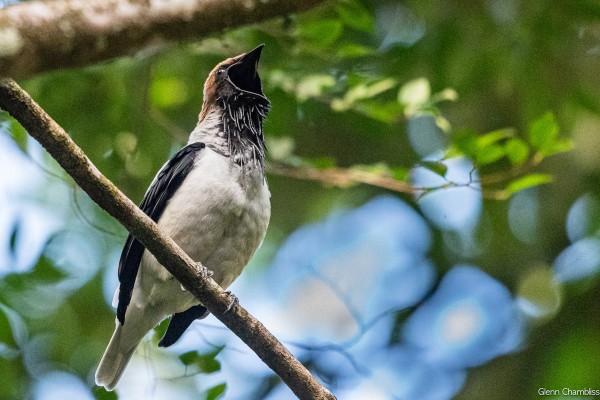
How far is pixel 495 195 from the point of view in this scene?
5875 millimetres

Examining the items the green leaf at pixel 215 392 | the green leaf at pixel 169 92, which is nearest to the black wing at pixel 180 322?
the green leaf at pixel 215 392

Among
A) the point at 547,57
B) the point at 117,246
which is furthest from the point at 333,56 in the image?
the point at 117,246

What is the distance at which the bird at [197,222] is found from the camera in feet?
15.1

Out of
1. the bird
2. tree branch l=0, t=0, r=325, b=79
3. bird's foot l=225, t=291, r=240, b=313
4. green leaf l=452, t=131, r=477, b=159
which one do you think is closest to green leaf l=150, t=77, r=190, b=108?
the bird

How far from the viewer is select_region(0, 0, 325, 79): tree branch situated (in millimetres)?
2020

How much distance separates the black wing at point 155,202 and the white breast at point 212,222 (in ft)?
0.16

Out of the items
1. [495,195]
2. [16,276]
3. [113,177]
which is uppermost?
[113,177]

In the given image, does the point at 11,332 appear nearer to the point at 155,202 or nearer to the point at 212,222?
the point at 155,202

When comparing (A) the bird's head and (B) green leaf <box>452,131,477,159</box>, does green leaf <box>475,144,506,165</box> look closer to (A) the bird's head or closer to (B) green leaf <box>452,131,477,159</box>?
(B) green leaf <box>452,131,477,159</box>

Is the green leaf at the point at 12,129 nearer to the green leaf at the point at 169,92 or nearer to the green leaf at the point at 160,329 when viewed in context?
the green leaf at the point at 169,92

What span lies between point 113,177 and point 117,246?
1.12 meters

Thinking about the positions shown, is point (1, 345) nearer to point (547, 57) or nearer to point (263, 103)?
point (263, 103)

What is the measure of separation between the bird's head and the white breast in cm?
65

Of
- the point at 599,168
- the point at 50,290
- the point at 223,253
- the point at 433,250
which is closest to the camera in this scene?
the point at 223,253
